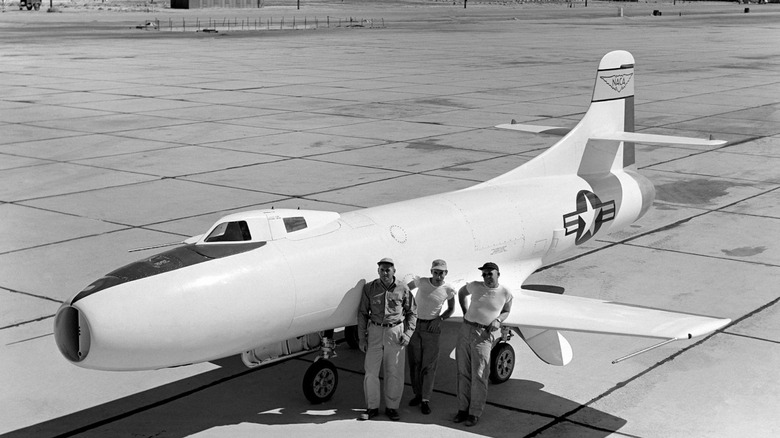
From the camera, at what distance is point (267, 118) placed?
33.5 metres

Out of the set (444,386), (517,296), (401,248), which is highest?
(401,248)

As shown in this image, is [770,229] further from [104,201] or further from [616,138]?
[104,201]

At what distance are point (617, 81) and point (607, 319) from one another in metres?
6.11

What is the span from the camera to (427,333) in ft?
37.0

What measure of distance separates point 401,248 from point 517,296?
176 cm

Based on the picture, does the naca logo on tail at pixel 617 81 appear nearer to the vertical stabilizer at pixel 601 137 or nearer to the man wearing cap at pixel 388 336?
the vertical stabilizer at pixel 601 137

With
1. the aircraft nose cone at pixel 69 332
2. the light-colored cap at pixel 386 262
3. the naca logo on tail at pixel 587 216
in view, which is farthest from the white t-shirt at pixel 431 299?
the aircraft nose cone at pixel 69 332

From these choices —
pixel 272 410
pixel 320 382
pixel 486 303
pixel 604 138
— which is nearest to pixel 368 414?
pixel 320 382

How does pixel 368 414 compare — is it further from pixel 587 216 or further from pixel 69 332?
pixel 587 216

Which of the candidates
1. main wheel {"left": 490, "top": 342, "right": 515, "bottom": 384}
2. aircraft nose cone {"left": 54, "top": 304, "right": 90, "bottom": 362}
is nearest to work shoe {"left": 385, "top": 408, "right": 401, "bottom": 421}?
main wheel {"left": 490, "top": 342, "right": 515, "bottom": 384}

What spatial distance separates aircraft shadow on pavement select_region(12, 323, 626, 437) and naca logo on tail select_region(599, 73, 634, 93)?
6.17 metres

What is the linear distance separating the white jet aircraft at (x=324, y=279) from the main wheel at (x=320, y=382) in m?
0.01

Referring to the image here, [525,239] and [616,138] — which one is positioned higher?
[616,138]

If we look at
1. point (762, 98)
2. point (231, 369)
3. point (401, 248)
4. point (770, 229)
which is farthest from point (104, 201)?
point (762, 98)
